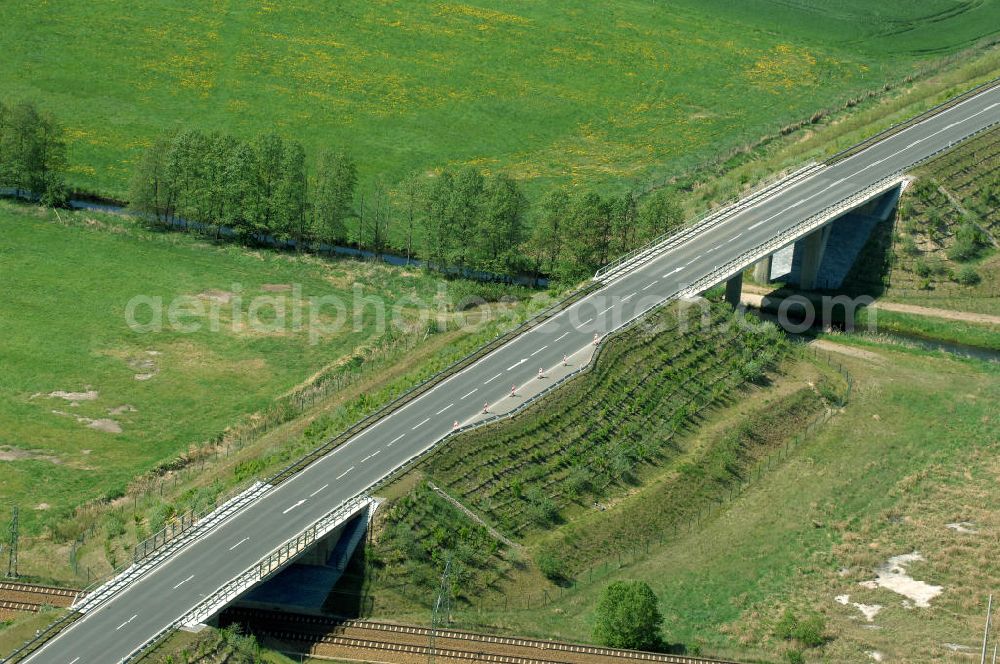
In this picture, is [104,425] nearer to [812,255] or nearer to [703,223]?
[703,223]

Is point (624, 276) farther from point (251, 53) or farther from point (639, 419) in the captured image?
point (251, 53)

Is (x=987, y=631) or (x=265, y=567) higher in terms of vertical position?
(x=265, y=567)

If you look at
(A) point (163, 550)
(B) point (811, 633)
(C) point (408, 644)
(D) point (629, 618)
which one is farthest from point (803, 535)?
(A) point (163, 550)

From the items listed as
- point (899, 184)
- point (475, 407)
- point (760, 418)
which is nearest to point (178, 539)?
point (475, 407)

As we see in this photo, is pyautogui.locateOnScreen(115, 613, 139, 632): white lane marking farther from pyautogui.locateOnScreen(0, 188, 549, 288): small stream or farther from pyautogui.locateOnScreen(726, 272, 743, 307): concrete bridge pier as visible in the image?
pyautogui.locateOnScreen(726, 272, 743, 307): concrete bridge pier

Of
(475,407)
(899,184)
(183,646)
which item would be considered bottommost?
(183,646)

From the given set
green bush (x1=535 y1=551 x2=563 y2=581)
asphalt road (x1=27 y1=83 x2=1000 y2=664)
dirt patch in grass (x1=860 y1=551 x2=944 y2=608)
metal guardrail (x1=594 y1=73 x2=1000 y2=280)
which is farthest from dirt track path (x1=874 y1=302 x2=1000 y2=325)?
green bush (x1=535 y1=551 x2=563 y2=581)

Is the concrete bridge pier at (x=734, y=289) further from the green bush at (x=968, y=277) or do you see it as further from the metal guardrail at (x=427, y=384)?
the green bush at (x=968, y=277)
